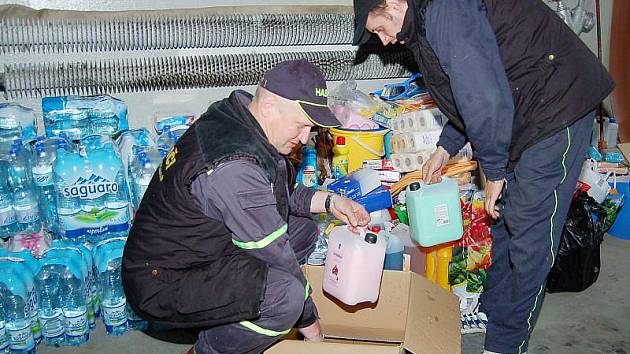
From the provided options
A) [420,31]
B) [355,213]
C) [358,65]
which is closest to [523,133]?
[420,31]

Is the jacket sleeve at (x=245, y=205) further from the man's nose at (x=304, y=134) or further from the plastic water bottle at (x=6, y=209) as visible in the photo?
the plastic water bottle at (x=6, y=209)

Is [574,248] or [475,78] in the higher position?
[475,78]

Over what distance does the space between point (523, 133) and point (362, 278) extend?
0.75 meters

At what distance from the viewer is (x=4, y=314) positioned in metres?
2.64

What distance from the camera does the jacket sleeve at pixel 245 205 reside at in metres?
1.83

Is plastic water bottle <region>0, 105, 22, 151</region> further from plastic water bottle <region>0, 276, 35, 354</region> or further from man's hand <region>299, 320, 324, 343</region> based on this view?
man's hand <region>299, 320, 324, 343</region>

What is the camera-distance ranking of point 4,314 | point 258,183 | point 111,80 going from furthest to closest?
point 111,80
point 4,314
point 258,183

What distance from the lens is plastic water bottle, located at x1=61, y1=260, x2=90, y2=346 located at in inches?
106

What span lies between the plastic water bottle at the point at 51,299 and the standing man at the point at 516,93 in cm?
163

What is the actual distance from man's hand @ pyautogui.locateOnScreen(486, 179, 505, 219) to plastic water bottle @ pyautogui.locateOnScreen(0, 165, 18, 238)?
2008 mm

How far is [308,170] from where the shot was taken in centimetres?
333

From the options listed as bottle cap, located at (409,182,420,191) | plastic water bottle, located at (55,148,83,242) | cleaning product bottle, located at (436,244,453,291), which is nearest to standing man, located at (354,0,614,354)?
bottle cap, located at (409,182,420,191)

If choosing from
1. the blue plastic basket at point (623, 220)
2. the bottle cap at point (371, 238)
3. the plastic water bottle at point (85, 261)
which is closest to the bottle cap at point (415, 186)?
the bottle cap at point (371, 238)

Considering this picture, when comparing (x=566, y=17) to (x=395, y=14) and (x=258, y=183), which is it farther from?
(x=258, y=183)
